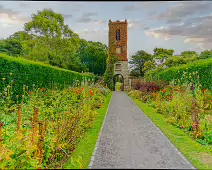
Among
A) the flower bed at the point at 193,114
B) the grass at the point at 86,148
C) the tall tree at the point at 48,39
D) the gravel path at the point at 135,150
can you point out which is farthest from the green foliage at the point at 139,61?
the grass at the point at 86,148

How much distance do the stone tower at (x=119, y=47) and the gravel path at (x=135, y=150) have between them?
2282cm

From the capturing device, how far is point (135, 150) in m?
4.38

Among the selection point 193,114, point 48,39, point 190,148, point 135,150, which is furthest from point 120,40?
point 135,150

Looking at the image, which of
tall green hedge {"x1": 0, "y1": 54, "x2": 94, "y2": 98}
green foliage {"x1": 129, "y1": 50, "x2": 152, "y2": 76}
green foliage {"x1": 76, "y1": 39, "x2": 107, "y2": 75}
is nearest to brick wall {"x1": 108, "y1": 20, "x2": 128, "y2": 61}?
green foliage {"x1": 76, "y1": 39, "x2": 107, "y2": 75}

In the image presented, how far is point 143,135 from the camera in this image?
563cm

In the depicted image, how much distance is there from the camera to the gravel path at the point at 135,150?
3.65 metres

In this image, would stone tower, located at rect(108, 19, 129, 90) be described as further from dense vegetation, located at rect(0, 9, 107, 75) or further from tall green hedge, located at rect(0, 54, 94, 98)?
tall green hedge, located at rect(0, 54, 94, 98)

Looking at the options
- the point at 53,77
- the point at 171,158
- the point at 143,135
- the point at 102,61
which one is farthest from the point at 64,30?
the point at 171,158

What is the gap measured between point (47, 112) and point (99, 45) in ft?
125

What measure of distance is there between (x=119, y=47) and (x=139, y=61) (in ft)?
53.4

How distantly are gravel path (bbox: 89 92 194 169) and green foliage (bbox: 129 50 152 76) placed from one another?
3764 centimetres

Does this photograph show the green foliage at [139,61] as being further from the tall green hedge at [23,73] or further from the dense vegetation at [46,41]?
the tall green hedge at [23,73]

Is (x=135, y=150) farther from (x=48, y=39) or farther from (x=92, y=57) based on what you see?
(x=92, y=57)

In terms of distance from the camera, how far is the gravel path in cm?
365
